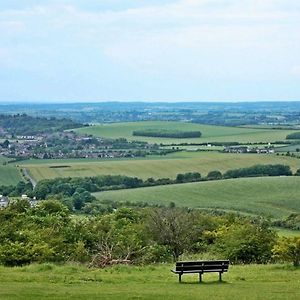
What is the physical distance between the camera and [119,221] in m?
32.7

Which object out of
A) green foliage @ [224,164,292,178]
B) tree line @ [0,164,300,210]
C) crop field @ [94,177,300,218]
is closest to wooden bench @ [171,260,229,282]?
crop field @ [94,177,300,218]

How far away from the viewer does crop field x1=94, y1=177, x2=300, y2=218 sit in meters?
68.7

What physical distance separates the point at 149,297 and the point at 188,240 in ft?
45.4

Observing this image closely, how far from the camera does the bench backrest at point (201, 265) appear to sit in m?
18.0

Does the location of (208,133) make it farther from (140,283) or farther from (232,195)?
(140,283)

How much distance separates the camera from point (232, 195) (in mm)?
75250

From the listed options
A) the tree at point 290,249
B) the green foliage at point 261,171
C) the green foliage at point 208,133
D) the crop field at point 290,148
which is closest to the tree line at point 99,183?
the green foliage at point 261,171

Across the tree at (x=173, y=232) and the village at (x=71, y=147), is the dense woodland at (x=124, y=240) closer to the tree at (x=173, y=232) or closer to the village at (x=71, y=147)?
the tree at (x=173, y=232)

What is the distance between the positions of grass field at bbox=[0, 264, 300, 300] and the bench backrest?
16.8 inches

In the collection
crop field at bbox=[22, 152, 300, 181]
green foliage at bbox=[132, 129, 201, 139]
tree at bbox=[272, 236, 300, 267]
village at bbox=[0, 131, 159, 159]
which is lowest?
village at bbox=[0, 131, 159, 159]

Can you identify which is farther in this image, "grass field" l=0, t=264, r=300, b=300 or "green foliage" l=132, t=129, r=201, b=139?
"green foliage" l=132, t=129, r=201, b=139

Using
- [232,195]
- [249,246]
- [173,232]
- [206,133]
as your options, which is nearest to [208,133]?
[206,133]

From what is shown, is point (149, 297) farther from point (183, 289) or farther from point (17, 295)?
point (17, 295)

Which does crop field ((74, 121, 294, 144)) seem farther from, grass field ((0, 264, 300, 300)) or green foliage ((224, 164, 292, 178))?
grass field ((0, 264, 300, 300))
